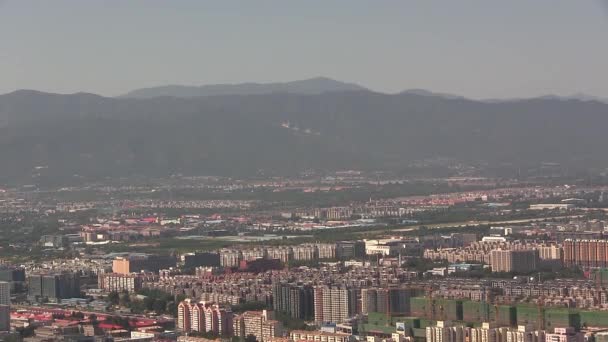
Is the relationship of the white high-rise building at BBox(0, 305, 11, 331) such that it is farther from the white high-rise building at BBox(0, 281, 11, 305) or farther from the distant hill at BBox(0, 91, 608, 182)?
the distant hill at BBox(0, 91, 608, 182)

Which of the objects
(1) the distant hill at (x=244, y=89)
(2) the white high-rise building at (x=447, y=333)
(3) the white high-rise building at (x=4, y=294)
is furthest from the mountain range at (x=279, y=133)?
(2) the white high-rise building at (x=447, y=333)

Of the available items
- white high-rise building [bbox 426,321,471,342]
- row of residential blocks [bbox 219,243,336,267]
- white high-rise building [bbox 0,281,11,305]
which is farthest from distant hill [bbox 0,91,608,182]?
white high-rise building [bbox 426,321,471,342]

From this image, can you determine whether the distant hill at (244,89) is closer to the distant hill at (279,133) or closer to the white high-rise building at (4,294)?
Result: the distant hill at (279,133)

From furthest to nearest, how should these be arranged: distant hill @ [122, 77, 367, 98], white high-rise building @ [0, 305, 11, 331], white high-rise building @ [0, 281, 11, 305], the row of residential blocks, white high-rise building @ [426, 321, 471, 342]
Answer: distant hill @ [122, 77, 367, 98]
the row of residential blocks
white high-rise building @ [0, 281, 11, 305]
white high-rise building @ [0, 305, 11, 331]
white high-rise building @ [426, 321, 471, 342]

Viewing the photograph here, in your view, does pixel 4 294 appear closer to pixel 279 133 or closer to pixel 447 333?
pixel 447 333

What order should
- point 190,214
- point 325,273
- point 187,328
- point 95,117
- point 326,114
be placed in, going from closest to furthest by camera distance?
1. point 187,328
2. point 325,273
3. point 190,214
4. point 95,117
5. point 326,114

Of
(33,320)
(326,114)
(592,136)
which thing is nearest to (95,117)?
(326,114)

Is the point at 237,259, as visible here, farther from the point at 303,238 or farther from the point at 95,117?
the point at 95,117
